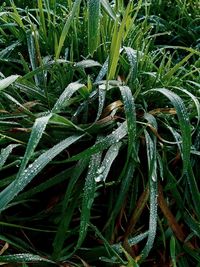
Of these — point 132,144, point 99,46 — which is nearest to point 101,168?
point 132,144

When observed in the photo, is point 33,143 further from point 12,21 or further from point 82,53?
point 12,21

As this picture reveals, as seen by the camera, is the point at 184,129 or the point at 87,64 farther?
the point at 87,64

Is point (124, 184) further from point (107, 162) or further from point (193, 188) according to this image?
point (193, 188)

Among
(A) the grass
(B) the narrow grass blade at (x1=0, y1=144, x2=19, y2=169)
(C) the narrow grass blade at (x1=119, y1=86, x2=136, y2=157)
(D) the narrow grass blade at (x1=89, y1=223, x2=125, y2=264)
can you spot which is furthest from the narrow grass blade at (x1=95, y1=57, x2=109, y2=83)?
(D) the narrow grass blade at (x1=89, y1=223, x2=125, y2=264)

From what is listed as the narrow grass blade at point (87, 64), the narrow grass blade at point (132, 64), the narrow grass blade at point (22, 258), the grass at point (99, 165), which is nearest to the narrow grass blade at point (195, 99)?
the grass at point (99, 165)

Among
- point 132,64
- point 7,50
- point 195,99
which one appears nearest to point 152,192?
point 195,99

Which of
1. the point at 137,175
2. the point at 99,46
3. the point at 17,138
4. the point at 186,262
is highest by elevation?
the point at 99,46

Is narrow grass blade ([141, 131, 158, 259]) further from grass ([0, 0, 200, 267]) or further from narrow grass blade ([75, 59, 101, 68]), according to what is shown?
narrow grass blade ([75, 59, 101, 68])

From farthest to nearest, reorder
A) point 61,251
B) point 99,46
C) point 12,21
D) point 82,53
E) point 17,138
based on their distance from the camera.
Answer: point 12,21 < point 82,53 < point 99,46 < point 17,138 < point 61,251
